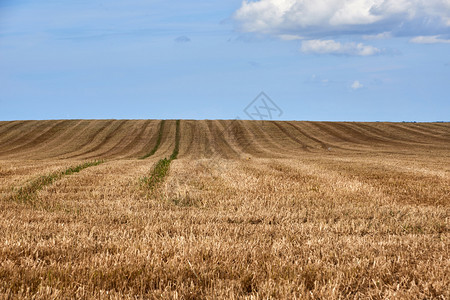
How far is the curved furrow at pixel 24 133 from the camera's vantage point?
168 feet

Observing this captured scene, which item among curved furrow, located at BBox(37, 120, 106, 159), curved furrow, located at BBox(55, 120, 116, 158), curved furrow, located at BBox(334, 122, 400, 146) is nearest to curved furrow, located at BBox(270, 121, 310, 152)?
curved furrow, located at BBox(334, 122, 400, 146)

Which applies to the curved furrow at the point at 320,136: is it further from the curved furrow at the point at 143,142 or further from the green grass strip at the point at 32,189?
the green grass strip at the point at 32,189

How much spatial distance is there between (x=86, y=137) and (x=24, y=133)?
9440mm

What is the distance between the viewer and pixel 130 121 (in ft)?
231

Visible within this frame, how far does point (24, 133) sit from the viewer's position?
5822 cm

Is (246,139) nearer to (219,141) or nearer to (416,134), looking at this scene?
(219,141)

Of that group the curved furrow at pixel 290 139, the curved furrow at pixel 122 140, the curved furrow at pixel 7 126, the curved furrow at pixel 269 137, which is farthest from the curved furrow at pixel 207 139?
the curved furrow at pixel 7 126

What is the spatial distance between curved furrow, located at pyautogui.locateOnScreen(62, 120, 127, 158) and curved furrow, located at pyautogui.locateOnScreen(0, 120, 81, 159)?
364cm

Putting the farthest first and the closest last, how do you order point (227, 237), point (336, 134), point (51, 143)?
point (336, 134), point (51, 143), point (227, 237)

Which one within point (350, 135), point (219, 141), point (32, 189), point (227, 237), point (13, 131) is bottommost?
point (227, 237)

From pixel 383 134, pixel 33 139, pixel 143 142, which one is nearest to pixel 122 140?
pixel 143 142

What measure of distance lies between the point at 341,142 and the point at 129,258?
161 feet

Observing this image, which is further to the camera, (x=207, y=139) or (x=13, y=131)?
(x=13, y=131)

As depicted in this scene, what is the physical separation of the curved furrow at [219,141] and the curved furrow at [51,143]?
1709 cm
